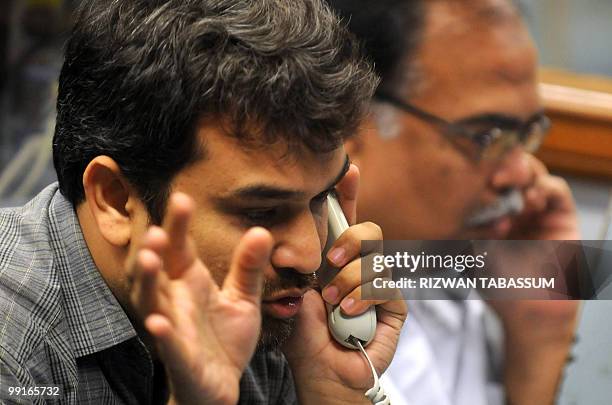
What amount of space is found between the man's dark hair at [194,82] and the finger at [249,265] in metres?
0.23

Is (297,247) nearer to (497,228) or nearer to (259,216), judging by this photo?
(259,216)

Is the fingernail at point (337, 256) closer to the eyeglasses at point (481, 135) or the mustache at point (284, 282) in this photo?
the mustache at point (284, 282)

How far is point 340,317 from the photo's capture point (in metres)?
1.30

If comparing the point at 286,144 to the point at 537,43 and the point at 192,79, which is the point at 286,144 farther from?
the point at 537,43

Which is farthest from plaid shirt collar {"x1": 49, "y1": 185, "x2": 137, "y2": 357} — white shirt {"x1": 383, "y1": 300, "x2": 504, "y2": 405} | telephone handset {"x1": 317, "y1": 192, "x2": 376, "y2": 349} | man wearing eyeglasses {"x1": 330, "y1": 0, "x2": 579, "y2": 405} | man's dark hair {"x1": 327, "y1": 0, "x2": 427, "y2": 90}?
man's dark hair {"x1": 327, "y1": 0, "x2": 427, "y2": 90}

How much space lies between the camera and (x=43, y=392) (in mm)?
1097

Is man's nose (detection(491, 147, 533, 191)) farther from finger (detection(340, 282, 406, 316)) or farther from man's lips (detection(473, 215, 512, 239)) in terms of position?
finger (detection(340, 282, 406, 316))

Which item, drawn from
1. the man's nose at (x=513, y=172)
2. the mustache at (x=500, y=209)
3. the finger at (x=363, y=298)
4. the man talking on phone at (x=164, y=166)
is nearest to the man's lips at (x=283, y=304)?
the man talking on phone at (x=164, y=166)

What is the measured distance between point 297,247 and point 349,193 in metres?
0.28

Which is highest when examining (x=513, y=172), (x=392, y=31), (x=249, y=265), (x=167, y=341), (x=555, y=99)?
(x=555, y=99)

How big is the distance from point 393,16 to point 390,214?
1.27 feet

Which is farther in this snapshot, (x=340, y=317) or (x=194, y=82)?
(x=340, y=317)

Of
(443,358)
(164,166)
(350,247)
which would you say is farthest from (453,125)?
(164,166)

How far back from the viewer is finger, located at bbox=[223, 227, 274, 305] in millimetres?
889
